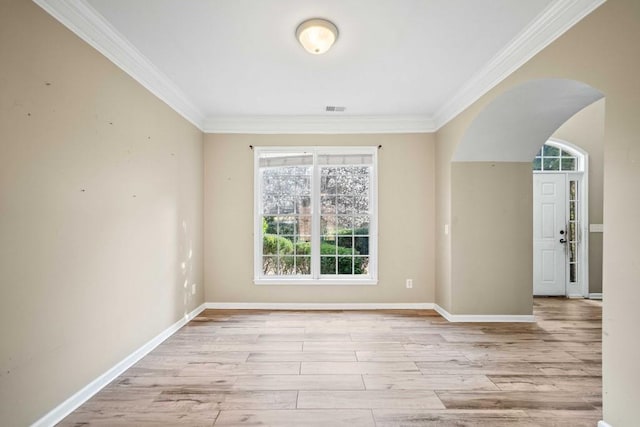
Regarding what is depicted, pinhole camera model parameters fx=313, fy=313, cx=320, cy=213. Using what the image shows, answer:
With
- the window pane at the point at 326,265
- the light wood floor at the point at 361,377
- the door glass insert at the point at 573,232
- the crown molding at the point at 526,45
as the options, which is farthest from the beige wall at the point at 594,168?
the window pane at the point at 326,265

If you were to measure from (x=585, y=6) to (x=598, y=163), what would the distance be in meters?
4.41

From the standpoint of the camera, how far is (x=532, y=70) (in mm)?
2477

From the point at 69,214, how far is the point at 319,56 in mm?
2262

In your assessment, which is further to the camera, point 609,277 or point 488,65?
point 488,65

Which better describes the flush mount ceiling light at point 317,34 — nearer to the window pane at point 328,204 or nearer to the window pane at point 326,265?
the window pane at point 328,204

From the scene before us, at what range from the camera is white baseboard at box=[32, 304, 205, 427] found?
6.44 ft

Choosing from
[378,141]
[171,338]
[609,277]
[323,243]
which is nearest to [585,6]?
[609,277]

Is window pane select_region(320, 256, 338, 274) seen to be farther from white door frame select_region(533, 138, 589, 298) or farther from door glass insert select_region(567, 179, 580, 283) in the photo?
door glass insert select_region(567, 179, 580, 283)

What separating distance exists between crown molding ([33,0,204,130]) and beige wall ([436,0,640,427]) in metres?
3.23

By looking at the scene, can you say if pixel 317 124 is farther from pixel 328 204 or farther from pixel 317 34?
pixel 317 34

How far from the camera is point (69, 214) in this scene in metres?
2.10

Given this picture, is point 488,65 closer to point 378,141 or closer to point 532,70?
point 532,70

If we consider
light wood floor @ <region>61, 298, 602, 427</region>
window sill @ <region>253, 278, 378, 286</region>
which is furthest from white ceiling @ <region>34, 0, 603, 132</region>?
light wood floor @ <region>61, 298, 602, 427</region>

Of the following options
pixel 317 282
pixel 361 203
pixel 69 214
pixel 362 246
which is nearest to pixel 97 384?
pixel 69 214
